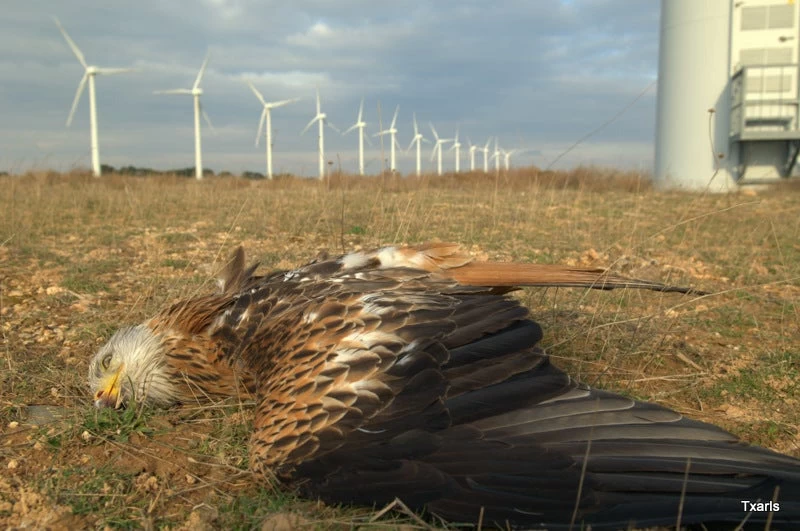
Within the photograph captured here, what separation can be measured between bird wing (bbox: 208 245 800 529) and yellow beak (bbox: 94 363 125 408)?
0.81 metres

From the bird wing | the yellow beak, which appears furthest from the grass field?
the bird wing

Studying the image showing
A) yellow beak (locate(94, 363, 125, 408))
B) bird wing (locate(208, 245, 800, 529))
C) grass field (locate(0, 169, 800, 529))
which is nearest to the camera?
bird wing (locate(208, 245, 800, 529))

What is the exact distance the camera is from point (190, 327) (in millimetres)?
3279

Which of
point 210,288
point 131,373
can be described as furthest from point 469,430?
point 210,288

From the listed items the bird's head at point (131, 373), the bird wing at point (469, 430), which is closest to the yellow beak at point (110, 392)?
the bird's head at point (131, 373)

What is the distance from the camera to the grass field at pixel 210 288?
2471 mm

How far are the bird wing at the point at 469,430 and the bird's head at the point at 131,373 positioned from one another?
2.01 feet

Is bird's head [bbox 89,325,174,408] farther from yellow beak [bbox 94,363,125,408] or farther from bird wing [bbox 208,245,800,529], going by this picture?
bird wing [bbox 208,245,800,529]

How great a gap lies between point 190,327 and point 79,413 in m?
0.66

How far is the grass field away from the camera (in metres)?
2.47

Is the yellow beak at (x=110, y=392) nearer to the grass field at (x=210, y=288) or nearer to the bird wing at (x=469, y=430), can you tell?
the grass field at (x=210, y=288)

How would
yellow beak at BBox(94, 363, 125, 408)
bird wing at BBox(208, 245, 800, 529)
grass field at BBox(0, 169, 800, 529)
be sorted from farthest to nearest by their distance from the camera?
yellow beak at BBox(94, 363, 125, 408) → grass field at BBox(0, 169, 800, 529) → bird wing at BBox(208, 245, 800, 529)

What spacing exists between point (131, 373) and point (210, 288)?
2.22m

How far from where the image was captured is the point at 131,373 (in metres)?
3.14
